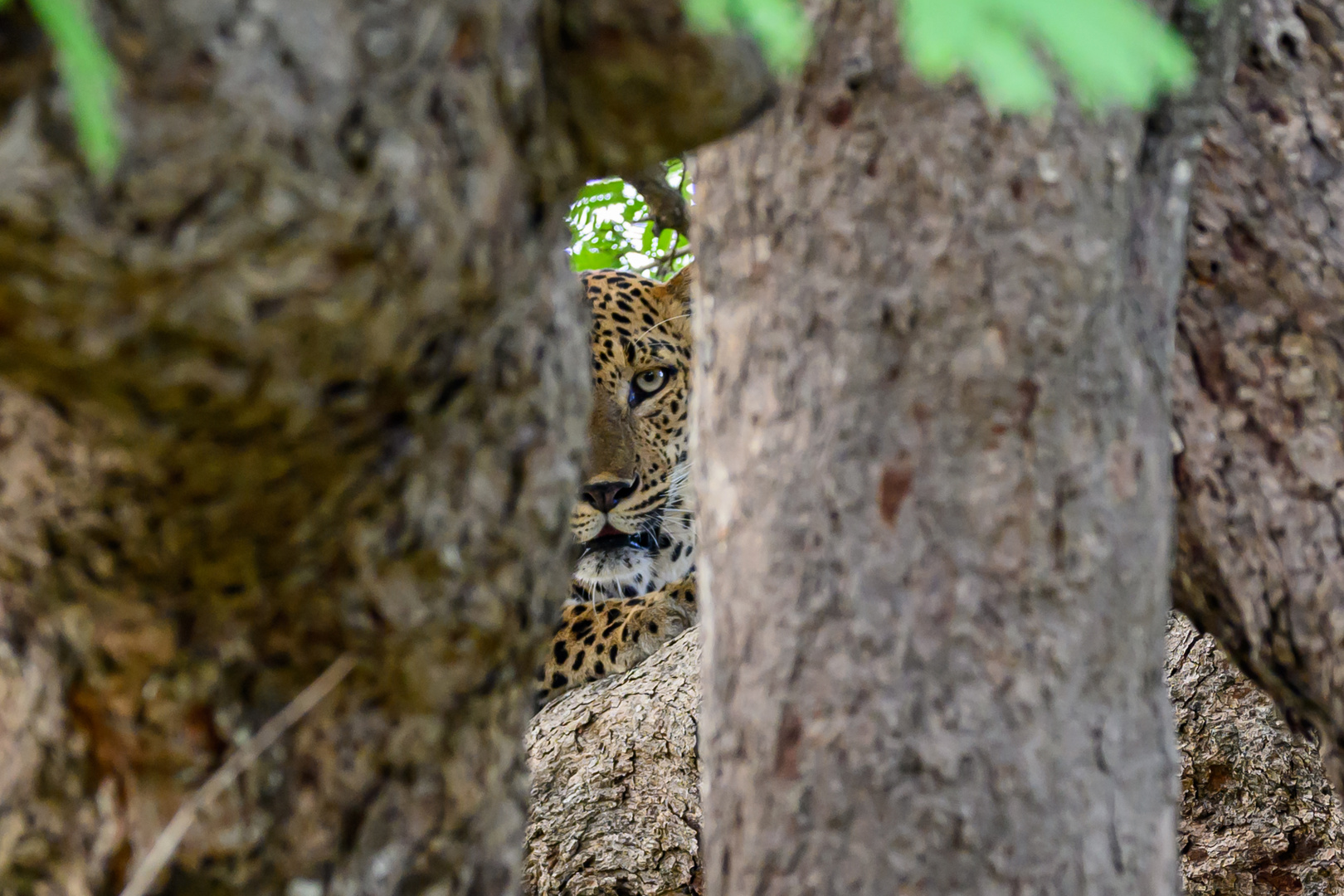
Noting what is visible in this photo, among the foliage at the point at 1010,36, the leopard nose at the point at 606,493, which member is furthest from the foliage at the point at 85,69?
the leopard nose at the point at 606,493

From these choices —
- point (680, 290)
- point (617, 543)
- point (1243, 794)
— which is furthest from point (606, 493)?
point (1243, 794)

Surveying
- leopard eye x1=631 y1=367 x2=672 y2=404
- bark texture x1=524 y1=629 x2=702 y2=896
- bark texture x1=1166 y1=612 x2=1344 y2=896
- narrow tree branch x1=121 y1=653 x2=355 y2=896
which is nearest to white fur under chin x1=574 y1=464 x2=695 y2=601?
leopard eye x1=631 y1=367 x2=672 y2=404

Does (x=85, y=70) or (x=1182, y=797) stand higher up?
(x=1182, y=797)

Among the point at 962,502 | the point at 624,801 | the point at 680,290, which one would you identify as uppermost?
the point at 680,290

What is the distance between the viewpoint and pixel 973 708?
63.2 inches

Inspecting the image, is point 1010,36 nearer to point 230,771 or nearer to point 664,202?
point 230,771

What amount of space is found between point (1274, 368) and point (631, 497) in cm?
339

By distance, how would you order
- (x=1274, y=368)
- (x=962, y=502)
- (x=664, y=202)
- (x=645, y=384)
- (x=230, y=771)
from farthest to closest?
(x=645, y=384) < (x=664, y=202) < (x=1274, y=368) < (x=962, y=502) < (x=230, y=771)

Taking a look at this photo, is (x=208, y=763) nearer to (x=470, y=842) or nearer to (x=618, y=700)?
(x=470, y=842)

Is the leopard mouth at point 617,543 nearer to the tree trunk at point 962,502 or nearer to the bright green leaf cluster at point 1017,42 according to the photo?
the tree trunk at point 962,502

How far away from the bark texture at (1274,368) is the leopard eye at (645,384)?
3545 mm

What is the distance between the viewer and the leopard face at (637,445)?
524 centimetres

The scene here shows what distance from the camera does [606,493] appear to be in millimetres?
5191

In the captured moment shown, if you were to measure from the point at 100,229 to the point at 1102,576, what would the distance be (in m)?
1.26
